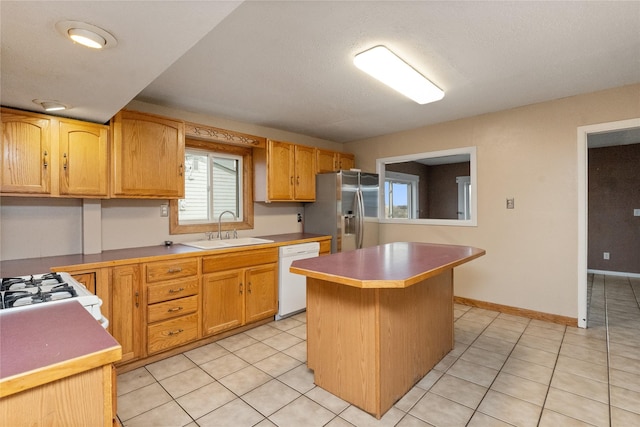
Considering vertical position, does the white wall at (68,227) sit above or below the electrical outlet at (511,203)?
below

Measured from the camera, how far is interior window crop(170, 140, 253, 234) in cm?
340

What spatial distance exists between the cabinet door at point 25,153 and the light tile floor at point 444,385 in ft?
5.07

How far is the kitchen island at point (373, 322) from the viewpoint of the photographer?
1.81 m

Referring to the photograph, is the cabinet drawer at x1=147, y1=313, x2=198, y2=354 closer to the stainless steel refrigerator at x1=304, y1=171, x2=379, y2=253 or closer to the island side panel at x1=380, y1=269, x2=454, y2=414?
the island side panel at x1=380, y1=269, x2=454, y2=414

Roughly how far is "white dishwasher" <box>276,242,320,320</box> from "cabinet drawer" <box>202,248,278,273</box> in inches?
5.1

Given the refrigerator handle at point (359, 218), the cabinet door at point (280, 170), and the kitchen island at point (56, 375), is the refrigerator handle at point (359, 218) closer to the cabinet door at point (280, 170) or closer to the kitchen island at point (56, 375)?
the cabinet door at point (280, 170)

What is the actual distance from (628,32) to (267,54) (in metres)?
2.32

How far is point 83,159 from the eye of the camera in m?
→ 2.39

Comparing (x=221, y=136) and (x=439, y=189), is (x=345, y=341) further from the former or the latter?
(x=439, y=189)

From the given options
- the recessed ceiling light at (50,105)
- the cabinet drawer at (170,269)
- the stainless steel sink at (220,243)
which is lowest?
the cabinet drawer at (170,269)

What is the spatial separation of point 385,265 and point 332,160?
2.76m

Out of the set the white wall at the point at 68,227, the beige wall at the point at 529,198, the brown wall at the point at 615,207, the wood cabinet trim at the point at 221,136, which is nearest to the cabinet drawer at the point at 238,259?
the white wall at the point at 68,227

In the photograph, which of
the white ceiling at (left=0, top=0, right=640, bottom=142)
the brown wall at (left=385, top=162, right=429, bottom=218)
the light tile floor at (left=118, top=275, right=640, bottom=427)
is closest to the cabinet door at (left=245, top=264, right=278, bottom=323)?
the light tile floor at (left=118, top=275, right=640, bottom=427)

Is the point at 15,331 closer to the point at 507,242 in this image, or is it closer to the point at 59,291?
the point at 59,291
